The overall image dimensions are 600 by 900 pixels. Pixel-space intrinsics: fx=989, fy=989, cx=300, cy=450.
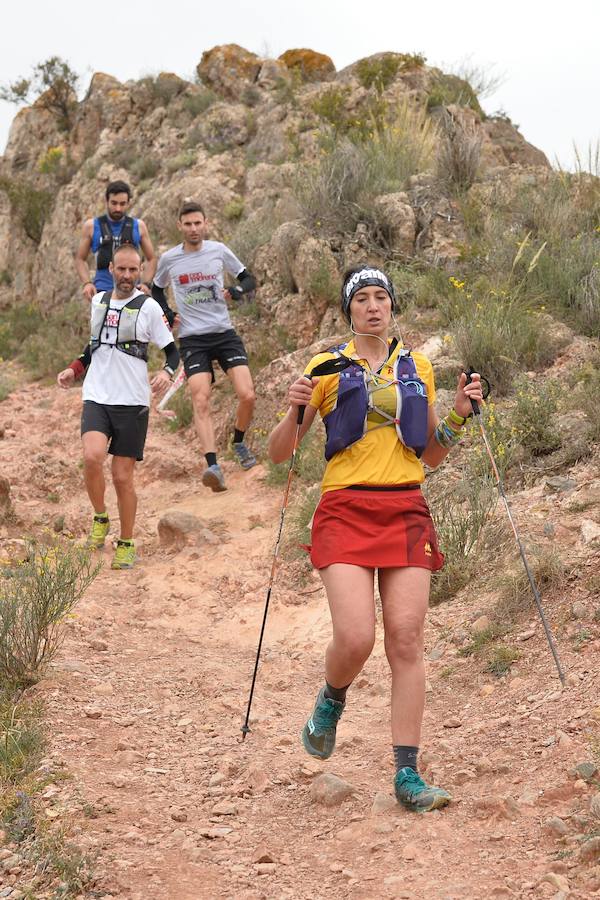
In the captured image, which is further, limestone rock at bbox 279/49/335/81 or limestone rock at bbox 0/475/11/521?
limestone rock at bbox 279/49/335/81

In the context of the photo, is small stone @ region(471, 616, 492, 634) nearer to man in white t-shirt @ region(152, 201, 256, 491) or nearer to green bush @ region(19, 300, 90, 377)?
man in white t-shirt @ region(152, 201, 256, 491)

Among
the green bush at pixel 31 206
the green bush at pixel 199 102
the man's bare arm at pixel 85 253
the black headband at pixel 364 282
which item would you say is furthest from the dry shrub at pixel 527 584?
the green bush at pixel 31 206

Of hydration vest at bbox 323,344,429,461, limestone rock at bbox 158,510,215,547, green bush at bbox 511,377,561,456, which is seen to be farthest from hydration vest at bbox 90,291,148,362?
hydration vest at bbox 323,344,429,461

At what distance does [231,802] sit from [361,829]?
61 cm

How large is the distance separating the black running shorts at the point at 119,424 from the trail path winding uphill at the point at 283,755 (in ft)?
3.07

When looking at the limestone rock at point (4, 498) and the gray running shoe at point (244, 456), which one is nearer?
the limestone rock at point (4, 498)

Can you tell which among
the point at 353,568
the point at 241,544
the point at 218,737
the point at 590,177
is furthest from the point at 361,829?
the point at 590,177

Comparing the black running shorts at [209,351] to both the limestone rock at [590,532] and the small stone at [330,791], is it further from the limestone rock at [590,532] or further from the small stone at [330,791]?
the small stone at [330,791]

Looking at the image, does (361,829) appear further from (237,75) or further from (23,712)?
(237,75)

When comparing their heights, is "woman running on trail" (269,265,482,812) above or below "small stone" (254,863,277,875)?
above

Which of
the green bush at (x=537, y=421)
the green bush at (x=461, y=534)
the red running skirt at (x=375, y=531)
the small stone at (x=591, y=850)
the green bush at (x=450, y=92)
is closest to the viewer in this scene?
the small stone at (x=591, y=850)

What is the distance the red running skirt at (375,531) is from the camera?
358 centimetres

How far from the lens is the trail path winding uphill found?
10.3 ft

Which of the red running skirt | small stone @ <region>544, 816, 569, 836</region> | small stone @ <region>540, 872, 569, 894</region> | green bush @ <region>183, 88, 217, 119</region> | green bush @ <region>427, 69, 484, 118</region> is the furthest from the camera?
green bush @ <region>183, 88, 217, 119</region>
